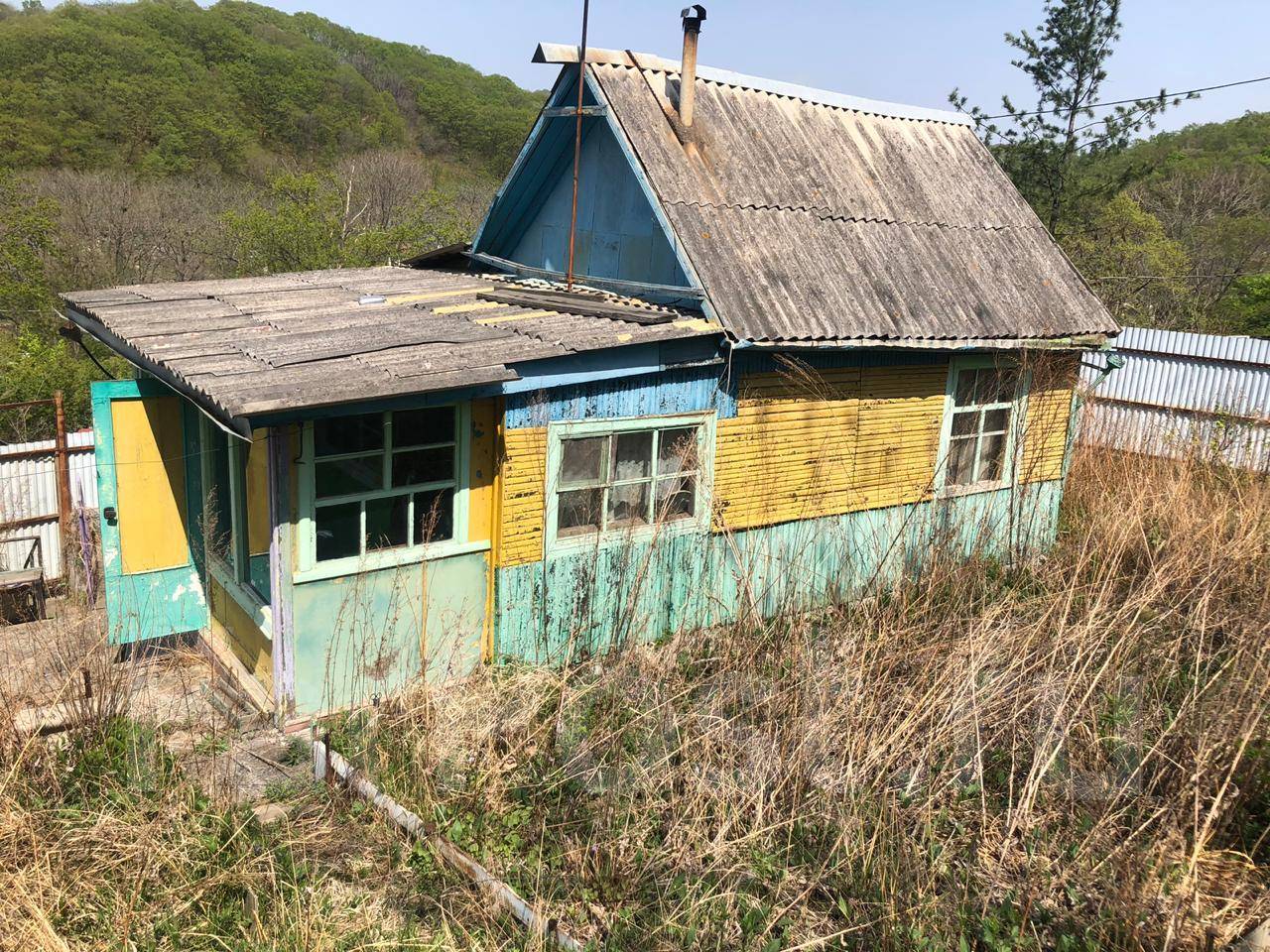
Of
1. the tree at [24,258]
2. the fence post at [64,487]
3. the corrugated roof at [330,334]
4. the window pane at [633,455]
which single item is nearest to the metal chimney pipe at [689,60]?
the corrugated roof at [330,334]

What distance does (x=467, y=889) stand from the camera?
4277 millimetres

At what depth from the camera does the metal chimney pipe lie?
8.44 meters

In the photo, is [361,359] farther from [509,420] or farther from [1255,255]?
[1255,255]

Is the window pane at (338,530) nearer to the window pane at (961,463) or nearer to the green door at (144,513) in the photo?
the green door at (144,513)

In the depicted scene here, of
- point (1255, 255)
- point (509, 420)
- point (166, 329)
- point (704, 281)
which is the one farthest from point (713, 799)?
point (1255, 255)

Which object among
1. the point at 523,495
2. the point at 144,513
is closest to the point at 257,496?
the point at 144,513

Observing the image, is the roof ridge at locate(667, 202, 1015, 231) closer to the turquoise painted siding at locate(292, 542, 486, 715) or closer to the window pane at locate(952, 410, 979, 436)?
the window pane at locate(952, 410, 979, 436)

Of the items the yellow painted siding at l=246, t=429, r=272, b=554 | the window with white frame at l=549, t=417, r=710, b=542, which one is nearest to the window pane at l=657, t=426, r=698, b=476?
the window with white frame at l=549, t=417, r=710, b=542

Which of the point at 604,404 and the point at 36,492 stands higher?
the point at 604,404

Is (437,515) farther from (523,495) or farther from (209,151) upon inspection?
(209,151)

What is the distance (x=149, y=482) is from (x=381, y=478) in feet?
7.26

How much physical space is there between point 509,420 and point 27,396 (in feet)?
30.1

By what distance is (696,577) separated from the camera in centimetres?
762

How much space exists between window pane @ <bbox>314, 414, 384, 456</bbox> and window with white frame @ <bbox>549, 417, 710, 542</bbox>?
4.09 feet
